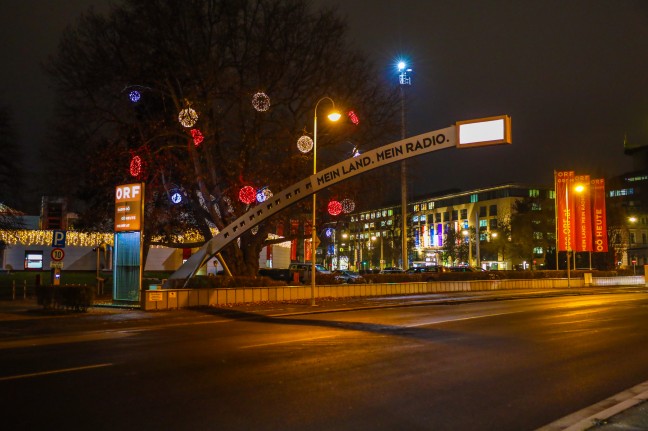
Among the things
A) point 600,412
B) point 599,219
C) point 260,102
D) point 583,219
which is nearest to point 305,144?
point 260,102

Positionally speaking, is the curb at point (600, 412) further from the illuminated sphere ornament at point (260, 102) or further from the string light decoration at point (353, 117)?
the illuminated sphere ornament at point (260, 102)

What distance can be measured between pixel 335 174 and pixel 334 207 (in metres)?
6.93

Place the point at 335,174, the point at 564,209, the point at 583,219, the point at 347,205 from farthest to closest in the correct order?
the point at 583,219 < the point at 564,209 < the point at 347,205 < the point at 335,174

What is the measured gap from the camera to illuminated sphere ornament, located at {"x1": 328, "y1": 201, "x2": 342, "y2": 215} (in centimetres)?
3010

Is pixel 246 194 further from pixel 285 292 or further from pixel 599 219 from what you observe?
pixel 599 219

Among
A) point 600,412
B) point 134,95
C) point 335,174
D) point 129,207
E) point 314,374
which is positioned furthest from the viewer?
point 134,95

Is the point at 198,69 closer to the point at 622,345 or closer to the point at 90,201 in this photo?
the point at 90,201

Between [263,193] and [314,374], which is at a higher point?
[263,193]

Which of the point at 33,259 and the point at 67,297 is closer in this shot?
the point at 67,297

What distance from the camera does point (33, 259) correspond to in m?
67.8

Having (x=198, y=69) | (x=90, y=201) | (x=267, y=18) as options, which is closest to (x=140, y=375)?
(x=198, y=69)

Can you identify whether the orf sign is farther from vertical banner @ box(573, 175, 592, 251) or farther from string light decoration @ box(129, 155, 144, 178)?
vertical banner @ box(573, 175, 592, 251)

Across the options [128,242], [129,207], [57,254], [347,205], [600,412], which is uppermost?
[347,205]

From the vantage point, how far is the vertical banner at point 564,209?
1821 inches
